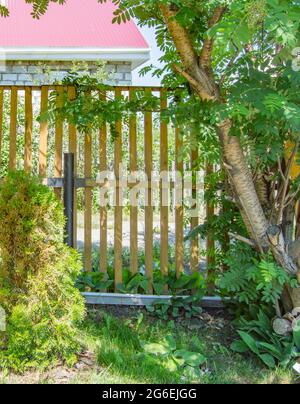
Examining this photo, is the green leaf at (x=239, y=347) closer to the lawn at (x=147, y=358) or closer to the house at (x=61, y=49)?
the lawn at (x=147, y=358)

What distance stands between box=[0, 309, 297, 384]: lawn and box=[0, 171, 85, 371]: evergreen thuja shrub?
134 millimetres

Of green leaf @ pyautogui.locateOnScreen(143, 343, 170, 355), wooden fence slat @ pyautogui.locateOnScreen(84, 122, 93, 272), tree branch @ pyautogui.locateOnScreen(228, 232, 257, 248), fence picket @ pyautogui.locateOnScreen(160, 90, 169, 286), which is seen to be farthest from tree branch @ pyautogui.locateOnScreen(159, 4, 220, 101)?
green leaf @ pyautogui.locateOnScreen(143, 343, 170, 355)

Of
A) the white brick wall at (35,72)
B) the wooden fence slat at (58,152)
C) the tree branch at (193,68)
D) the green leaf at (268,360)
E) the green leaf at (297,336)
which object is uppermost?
the white brick wall at (35,72)

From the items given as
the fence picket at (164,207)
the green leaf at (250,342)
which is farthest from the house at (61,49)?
the green leaf at (250,342)

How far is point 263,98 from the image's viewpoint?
2.31 metres

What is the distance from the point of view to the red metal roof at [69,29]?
25.0ft

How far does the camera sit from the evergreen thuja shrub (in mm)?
2559

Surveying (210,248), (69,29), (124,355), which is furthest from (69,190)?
(69,29)

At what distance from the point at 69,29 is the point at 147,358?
703cm

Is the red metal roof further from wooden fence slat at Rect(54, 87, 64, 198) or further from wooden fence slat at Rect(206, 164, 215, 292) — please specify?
wooden fence slat at Rect(206, 164, 215, 292)

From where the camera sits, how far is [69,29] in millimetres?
8125

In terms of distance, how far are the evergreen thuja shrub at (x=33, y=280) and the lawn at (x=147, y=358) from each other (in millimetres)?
134
